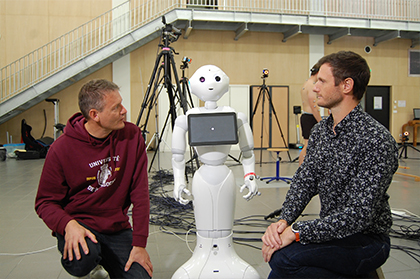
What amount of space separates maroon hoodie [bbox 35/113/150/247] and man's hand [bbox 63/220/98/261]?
0.05 metres

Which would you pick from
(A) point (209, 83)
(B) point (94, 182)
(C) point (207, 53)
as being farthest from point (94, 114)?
(C) point (207, 53)

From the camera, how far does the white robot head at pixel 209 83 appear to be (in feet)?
6.16

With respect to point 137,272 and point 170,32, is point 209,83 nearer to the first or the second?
point 137,272

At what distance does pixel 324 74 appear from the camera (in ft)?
4.76

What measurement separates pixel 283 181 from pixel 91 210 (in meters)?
3.56

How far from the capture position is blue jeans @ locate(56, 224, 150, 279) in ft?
4.68

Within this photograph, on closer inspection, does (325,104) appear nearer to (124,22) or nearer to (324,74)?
(324,74)

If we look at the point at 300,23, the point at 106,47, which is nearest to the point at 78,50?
the point at 106,47

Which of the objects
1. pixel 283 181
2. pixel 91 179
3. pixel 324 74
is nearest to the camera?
pixel 324 74

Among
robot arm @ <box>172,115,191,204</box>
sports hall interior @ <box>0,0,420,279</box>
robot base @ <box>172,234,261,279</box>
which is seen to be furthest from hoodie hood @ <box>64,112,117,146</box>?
sports hall interior @ <box>0,0,420,279</box>

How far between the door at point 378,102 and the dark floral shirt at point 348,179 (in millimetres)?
10519

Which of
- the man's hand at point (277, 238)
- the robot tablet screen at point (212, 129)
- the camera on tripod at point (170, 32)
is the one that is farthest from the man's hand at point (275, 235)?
the camera on tripod at point (170, 32)

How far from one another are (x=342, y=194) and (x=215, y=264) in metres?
0.80

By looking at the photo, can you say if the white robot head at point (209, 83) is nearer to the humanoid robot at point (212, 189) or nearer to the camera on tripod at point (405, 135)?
the humanoid robot at point (212, 189)
